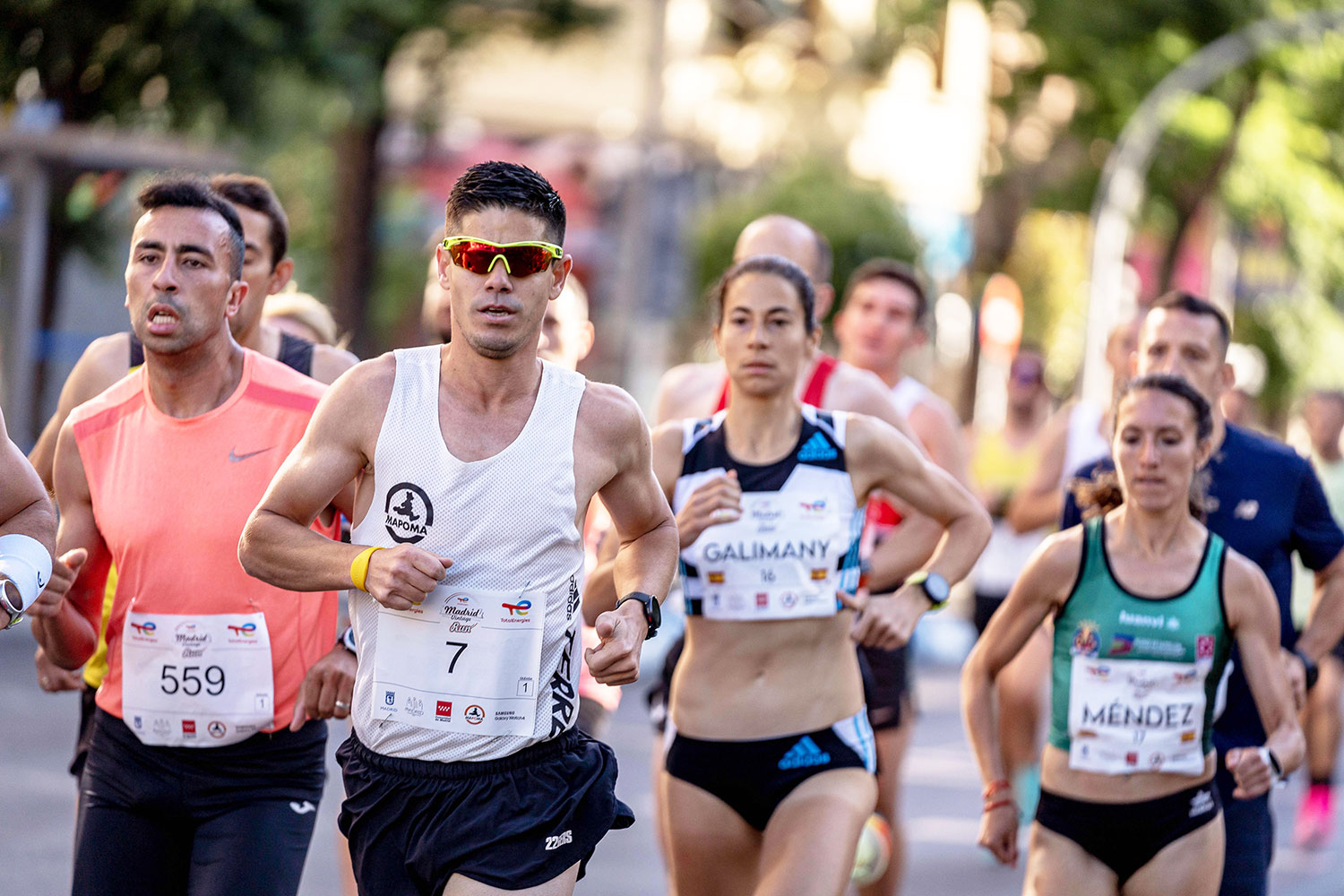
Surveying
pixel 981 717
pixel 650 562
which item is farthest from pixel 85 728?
pixel 981 717

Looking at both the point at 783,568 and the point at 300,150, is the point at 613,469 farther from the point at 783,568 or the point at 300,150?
the point at 300,150

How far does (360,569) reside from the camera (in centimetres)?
354

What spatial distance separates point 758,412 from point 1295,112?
69.5 ft

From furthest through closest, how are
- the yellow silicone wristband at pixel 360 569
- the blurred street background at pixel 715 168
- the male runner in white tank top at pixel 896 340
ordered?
the blurred street background at pixel 715 168
the male runner in white tank top at pixel 896 340
the yellow silicone wristband at pixel 360 569

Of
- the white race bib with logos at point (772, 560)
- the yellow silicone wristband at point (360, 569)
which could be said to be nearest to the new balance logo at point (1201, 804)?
the white race bib with logos at point (772, 560)

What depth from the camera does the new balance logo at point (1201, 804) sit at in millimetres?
4898

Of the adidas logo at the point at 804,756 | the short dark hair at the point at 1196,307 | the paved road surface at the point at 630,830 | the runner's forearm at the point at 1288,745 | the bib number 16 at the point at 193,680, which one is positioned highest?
the short dark hair at the point at 1196,307

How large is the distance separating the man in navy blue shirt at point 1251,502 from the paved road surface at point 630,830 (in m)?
2.50

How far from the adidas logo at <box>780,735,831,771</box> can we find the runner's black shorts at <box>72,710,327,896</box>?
4.23ft

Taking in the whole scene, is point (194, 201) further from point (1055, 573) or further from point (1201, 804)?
point (1201, 804)

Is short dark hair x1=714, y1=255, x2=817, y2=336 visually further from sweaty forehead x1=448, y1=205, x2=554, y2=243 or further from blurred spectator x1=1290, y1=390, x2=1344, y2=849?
blurred spectator x1=1290, y1=390, x2=1344, y2=849

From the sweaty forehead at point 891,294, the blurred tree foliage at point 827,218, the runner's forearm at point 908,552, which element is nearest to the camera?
the runner's forearm at point 908,552

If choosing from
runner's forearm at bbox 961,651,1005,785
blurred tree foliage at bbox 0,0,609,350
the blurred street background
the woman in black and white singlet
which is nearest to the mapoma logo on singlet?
the woman in black and white singlet

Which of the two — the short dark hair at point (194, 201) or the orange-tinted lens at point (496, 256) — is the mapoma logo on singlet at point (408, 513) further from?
the short dark hair at point (194, 201)
